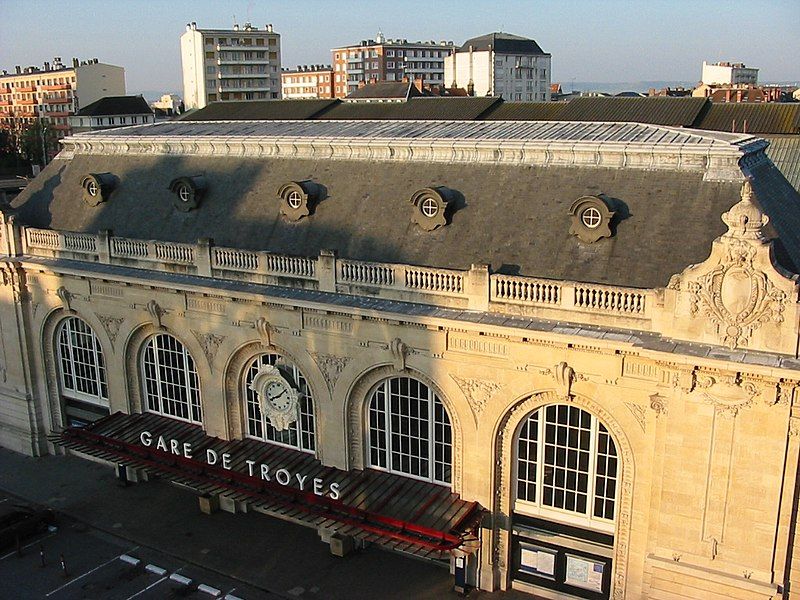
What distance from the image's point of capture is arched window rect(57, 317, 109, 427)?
43281 millimetres

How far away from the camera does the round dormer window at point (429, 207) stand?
111 feet

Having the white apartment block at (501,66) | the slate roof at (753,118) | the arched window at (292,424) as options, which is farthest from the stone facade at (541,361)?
the white apartment block at (501,66)

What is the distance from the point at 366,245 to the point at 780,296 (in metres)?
16.7

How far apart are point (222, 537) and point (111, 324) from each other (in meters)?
12.2

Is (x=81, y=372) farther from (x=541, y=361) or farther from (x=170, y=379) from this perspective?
(x=541, y=361)

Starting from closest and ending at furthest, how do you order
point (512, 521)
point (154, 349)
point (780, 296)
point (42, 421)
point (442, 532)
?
point (780, 296) → point (442, 532) → point (512, 521) → point (154, 349) → point (42, 421)

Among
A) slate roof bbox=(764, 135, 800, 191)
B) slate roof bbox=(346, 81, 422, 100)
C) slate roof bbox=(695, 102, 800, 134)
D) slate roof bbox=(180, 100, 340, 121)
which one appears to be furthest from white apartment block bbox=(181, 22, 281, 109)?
slate roof bbox=(764, 135, 800, 191)

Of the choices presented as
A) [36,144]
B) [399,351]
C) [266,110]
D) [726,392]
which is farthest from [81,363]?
[36,144]

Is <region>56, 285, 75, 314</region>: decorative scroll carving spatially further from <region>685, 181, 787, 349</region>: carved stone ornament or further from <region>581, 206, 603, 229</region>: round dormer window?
<region>685, 181, 787, 349</region>: carved stone ornament

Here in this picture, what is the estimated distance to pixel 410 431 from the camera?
3391cm

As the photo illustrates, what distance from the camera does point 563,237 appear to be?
31.3 meters

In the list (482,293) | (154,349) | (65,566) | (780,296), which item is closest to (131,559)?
(65,566)

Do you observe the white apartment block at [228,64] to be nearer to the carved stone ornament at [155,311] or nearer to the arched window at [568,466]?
the carved stone ornament at [155,311]

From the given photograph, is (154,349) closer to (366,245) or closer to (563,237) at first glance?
(366,245)
